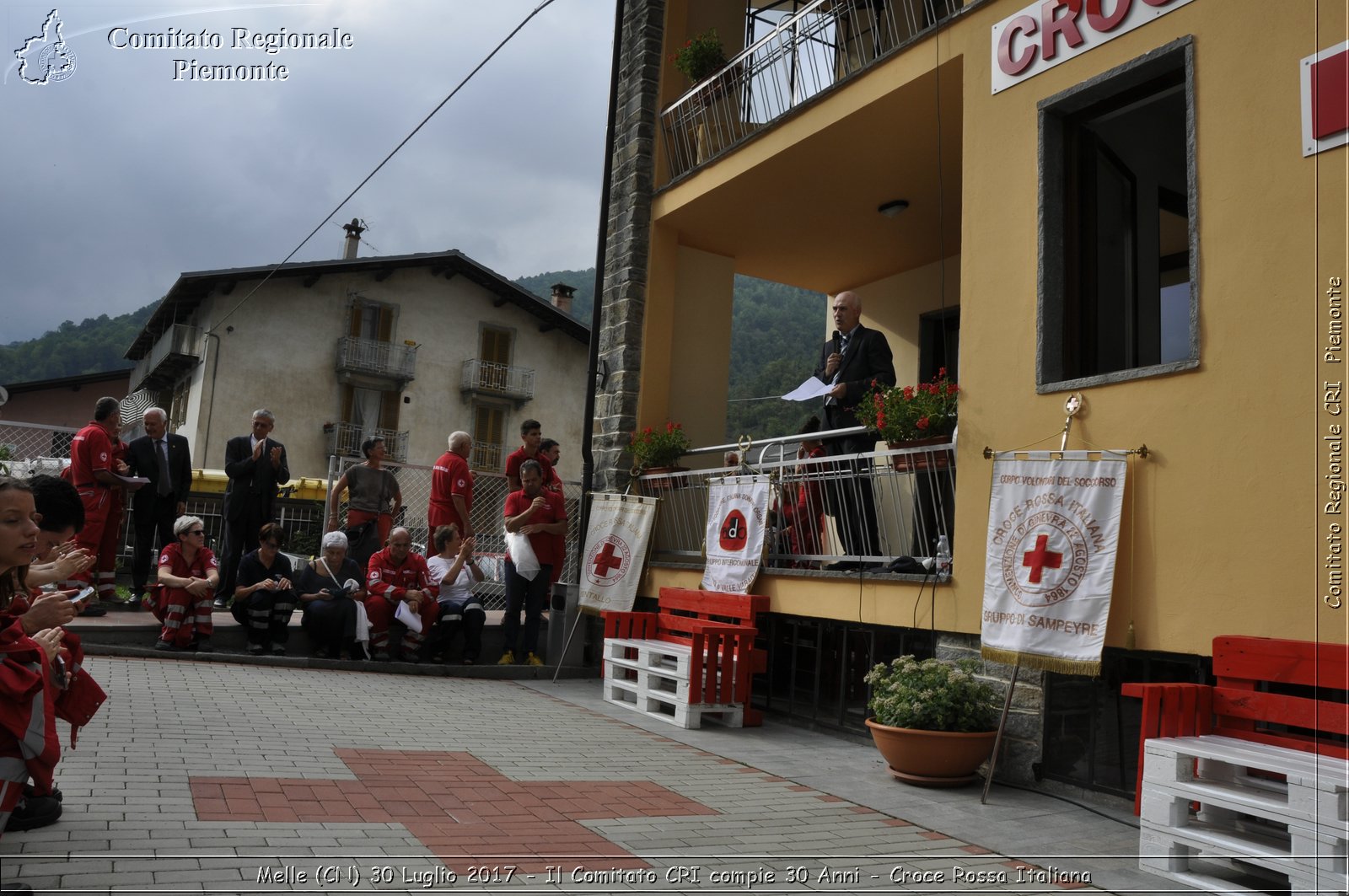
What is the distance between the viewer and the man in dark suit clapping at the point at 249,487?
10.2m

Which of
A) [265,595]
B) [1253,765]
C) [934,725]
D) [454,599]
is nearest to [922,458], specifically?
[934,725]

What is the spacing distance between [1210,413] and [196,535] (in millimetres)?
7990

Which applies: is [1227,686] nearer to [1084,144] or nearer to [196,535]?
[1084,144]

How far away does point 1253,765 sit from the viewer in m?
4.12

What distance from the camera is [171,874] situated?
11.3ft

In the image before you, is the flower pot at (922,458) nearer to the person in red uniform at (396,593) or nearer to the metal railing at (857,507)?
the metal railing at (857,507)

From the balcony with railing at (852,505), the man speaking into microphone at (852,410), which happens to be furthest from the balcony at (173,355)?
the man speaking into microphone at (852,410)

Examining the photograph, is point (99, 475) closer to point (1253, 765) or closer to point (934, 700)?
point (934, 700)

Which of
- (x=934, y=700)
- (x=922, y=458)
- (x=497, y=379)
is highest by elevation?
(x=497, y=379)

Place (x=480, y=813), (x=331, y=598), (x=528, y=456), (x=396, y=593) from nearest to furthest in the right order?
(x=480, y=813)
(x=331, y=598)
(x=396, y=593)
(x=528, y=456)

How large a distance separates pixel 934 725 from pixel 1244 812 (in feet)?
6.87

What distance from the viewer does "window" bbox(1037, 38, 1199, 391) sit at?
6520 millimetres

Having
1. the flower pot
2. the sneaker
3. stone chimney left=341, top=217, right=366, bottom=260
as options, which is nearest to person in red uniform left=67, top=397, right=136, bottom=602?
the sneaker

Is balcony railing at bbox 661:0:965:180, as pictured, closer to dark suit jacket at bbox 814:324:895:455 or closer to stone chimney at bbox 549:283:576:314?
dark suit jacket at bbox 814:324:895:455
